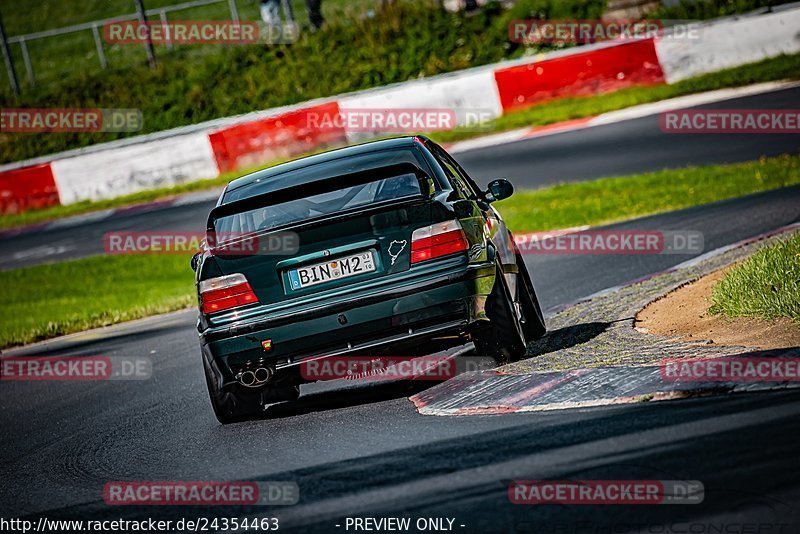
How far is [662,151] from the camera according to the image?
61.5 ft

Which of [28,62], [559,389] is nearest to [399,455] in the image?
[559,389]

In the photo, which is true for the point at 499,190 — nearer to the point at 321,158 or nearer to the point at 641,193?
the point at 321,158

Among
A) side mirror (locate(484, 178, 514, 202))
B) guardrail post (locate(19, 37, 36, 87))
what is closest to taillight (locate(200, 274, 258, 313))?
side mirror (locate(484, 178, 514, 202))

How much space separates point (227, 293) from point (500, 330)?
61.8 inches

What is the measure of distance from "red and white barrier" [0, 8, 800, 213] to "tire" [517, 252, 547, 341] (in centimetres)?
1485

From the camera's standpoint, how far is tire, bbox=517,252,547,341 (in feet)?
28.4

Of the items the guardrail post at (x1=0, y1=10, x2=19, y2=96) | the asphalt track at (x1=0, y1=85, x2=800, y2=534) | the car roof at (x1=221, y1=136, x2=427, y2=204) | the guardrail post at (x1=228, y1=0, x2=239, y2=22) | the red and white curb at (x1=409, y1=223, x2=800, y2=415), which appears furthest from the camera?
the guardrail post at (x1=228, y1=0, x2=239, y2=22)

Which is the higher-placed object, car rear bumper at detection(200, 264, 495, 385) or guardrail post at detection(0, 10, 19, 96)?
guardrail post at detection(0, 10, 19, 96)

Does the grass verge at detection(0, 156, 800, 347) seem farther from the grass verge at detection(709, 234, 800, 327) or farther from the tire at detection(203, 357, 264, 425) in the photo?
the tire at detection(203, 357, 264, 425)

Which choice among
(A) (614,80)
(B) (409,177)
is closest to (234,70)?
(A) (614,80)

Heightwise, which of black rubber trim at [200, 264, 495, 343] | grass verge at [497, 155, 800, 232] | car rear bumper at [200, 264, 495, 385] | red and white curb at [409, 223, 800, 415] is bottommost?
grass verge at [497, 155, 800, 232]

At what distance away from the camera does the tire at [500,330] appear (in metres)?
7.53

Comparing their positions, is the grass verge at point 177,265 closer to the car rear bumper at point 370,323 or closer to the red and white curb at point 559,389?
the car rear bumper at point 370,323

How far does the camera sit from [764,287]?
7.97 metres
